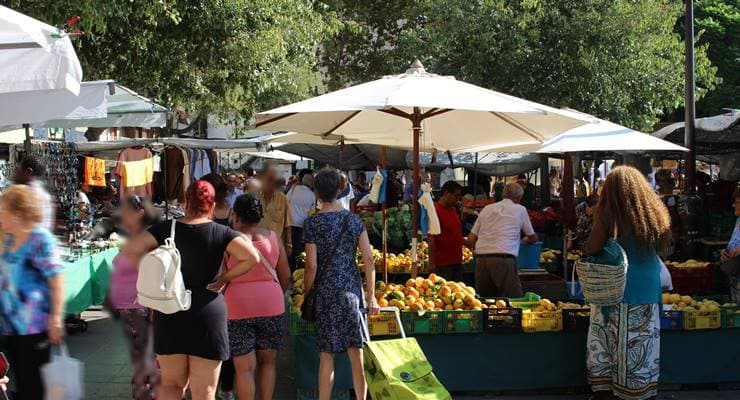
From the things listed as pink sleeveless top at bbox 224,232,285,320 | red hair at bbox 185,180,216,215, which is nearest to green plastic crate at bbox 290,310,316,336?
pink sleeveless top at bbox 224,232,285,320

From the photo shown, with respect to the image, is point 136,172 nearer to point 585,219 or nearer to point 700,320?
point 585,219

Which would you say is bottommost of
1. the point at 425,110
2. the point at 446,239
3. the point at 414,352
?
the point at 414,352

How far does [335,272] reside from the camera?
5.51m

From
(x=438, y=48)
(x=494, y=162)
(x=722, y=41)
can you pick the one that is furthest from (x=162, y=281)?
(x=722, y=41)

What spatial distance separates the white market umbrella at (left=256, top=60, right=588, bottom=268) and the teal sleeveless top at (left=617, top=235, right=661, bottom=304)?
3.95ft

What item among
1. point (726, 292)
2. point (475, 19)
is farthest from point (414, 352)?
point (475, 19)

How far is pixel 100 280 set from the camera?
7.94 metres

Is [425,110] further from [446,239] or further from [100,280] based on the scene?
[100,280]

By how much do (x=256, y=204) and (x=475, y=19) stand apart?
1318cm

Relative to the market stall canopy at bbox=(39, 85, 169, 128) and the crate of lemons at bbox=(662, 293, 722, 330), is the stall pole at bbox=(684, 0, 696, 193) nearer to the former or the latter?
the crate of lemons at bbox=(662, 293, 722, 330)

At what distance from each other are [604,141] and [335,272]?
4806 mm

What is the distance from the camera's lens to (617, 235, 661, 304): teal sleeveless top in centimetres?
611

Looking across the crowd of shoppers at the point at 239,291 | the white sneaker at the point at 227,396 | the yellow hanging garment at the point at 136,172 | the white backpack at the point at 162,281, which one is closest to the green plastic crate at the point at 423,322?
the crowd of shoppers at the point at 239,291

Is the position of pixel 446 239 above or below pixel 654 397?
above
